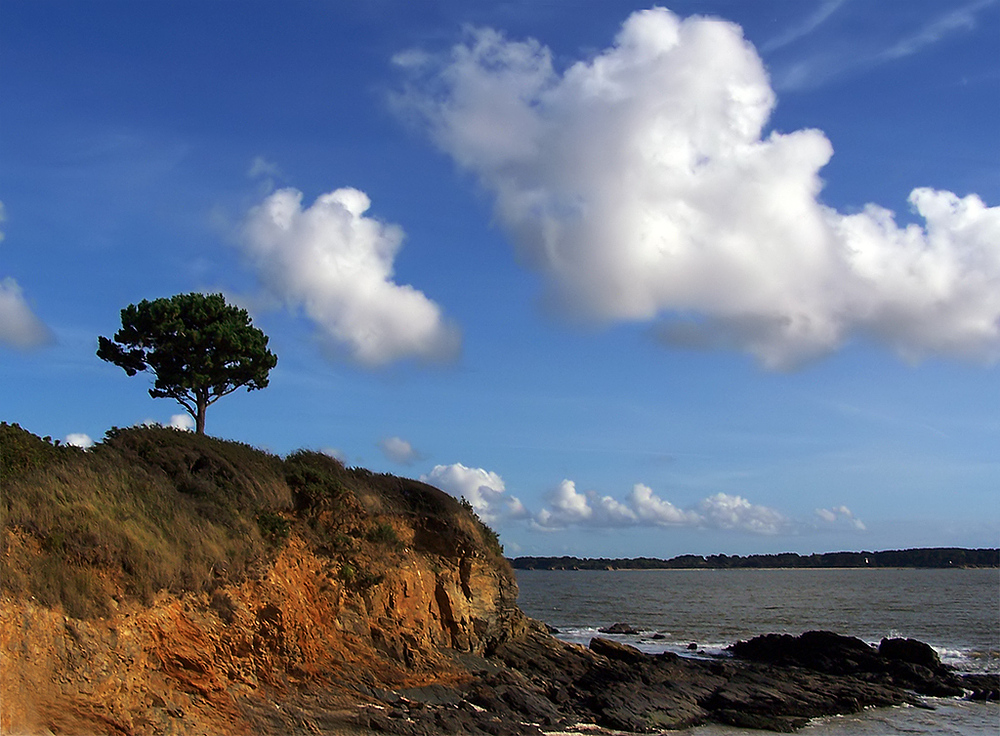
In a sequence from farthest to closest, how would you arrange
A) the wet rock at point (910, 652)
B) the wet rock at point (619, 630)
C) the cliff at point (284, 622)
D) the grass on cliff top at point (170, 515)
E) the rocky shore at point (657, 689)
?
the wet rock at point (619, 630), the wet rock at point (910, 652), the rocky shore at point (657, 689), the grass on cliff top at point (170, 515), the cliff at point (284, 622)

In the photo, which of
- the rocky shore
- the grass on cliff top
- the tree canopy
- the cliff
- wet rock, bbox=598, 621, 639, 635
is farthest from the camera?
wet rock, bbox=598, 621, 639, 635

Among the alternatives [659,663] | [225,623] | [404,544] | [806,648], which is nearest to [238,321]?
[404,544]

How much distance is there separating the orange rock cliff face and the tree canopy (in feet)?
22.4

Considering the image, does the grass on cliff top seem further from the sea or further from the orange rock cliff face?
the sea

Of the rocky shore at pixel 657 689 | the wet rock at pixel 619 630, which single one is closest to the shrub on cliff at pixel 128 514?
the rocky shore at pixel 657 689

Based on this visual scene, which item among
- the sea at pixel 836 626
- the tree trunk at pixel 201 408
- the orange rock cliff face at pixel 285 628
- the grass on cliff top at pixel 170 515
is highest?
the tree trunk at pixel 201 408

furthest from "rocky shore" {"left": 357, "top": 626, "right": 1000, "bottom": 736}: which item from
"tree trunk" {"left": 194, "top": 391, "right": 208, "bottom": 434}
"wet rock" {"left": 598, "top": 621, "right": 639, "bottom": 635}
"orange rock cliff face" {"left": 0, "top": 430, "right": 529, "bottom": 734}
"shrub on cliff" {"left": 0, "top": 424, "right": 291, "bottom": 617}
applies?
"wet rock" {"left": 598, "top": 621, "right": 639, "bottom": 635}

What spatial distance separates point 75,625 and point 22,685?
1346mm

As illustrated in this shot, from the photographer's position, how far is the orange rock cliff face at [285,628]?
1328 centimetres

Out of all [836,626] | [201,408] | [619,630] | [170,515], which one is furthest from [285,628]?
[836,626]

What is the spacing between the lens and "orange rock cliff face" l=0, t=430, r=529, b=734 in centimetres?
1328

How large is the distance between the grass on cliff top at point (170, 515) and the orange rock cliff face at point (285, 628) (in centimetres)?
8

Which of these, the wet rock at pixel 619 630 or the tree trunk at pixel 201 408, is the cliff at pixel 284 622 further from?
the wet rock at pixel 619 630

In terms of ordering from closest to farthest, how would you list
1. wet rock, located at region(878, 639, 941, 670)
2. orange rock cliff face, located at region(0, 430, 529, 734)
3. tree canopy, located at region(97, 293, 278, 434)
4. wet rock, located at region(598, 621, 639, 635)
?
1. orange rock cliff face, located at region(0, 430, 529, 734)
2. tree canopy, located at region(97, 293, 278, 434)
3. wet rock, located at region(878, 639, 941, 670)
4. wet rock, located at region(598, 621, 639, 635)
